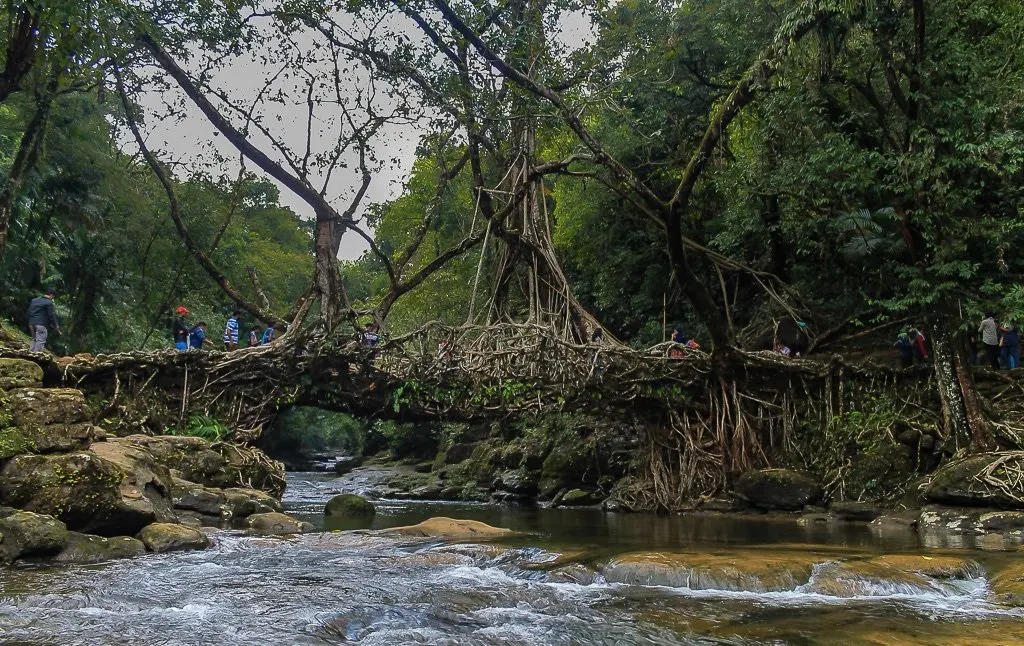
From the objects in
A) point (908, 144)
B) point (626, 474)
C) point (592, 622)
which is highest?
point (908, 144)

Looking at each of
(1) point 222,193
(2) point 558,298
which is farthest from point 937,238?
(1) point 222,193

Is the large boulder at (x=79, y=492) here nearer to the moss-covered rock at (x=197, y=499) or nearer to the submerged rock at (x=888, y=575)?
the moss-covered rock at (x=197, y=499)

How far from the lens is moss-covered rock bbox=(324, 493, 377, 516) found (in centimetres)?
1628

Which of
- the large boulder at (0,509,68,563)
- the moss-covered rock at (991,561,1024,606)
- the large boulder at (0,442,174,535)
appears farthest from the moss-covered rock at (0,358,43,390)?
the moss-covered rock at (991,561,1024,606)

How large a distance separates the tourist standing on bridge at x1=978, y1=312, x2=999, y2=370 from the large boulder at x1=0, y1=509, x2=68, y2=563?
47.4 ft

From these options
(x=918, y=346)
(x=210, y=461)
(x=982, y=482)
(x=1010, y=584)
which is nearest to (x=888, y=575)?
(x=1010, y=584)

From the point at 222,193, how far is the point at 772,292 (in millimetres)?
15752

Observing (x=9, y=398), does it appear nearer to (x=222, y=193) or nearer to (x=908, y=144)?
(x=908, y=144)

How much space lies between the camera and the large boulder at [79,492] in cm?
822

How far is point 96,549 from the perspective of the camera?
27.2 feet

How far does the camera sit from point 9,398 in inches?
349

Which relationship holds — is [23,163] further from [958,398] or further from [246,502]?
[958,398]

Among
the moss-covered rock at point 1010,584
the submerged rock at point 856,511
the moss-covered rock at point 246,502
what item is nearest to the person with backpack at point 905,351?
the submerged rock at point 856,511

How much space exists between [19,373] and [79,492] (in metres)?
4.06
